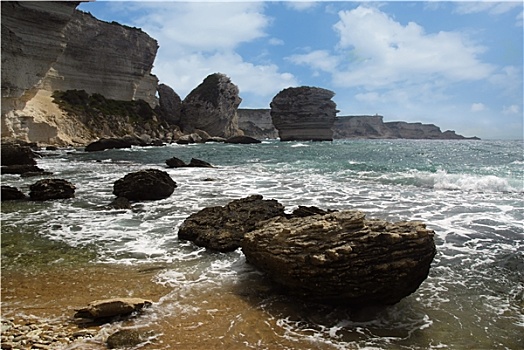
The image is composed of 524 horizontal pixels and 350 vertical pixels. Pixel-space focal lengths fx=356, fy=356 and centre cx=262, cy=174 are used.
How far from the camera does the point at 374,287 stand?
468cm

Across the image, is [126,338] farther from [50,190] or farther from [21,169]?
[21,169]

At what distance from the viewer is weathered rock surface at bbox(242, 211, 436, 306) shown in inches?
185

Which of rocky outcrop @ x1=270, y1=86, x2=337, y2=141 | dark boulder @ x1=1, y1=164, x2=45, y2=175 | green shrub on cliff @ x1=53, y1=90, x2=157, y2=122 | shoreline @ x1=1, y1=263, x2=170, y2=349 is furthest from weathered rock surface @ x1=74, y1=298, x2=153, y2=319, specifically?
rocky outcrop @ x1=270, y1=86, x2=337, y2=141

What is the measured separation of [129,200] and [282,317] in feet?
27.1

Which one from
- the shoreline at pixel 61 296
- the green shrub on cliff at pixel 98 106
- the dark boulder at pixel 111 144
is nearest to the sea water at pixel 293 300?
the shoreline at pixel 61 296

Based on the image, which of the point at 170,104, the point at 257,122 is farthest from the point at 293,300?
the point at 257,122

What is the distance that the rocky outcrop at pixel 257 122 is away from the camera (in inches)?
5315

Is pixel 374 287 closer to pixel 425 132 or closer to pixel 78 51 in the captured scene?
pixel 78 51

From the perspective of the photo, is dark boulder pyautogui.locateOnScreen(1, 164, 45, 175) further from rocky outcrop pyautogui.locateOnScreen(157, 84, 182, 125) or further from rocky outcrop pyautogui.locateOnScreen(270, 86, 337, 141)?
rocky outcrop pyautogui.locateOnScreen(270, 86, 337, 141)

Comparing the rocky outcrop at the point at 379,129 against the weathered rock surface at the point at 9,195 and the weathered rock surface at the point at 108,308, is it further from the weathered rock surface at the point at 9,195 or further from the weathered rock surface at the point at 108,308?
the weathered rock surface at the point at 108,308

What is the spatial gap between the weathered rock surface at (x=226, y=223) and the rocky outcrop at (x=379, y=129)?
15801 cm

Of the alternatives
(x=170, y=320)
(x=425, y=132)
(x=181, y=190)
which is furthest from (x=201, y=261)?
(x=425, y=132)

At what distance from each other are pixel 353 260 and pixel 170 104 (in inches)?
2996

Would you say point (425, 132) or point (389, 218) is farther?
point (425, 132)
